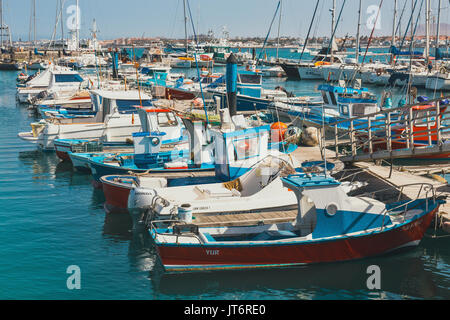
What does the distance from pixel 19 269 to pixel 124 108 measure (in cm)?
1498

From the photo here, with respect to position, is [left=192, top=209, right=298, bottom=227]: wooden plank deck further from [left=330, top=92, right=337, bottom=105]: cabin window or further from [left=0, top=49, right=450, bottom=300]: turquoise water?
[left=330, top=92, right=337, bottom=105]: cabin window

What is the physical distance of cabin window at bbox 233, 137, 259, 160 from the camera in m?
17.5

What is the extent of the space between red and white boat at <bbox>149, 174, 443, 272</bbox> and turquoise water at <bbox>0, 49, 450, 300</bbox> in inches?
12.3

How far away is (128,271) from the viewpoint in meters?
13.8

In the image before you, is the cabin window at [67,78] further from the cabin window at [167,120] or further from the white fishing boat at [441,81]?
the white fishing boat at [441,81]

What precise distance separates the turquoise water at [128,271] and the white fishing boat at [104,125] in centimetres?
777

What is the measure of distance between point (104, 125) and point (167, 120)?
409 cm

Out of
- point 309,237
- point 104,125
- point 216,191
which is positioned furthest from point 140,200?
point 104,125

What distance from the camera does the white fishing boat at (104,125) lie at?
26.4 metres

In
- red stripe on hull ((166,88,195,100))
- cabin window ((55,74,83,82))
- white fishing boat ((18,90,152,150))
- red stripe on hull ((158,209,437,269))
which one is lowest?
red stripe on hull ((158,209,437,269))

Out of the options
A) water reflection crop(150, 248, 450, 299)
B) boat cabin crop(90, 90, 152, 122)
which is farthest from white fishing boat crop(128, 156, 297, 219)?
boat cabin crop(90, 90, 152, 122)

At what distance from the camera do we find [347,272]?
44.2 ft

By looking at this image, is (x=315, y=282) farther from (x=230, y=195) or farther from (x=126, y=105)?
(x=126, y=105)

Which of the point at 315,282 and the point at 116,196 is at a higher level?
the point at 116,196
